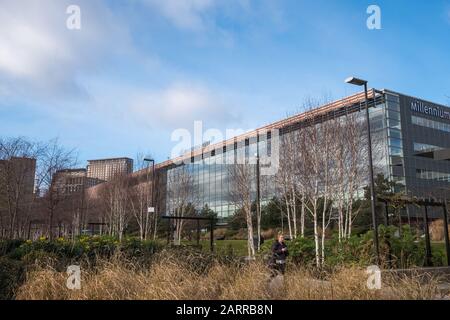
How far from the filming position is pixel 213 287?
7.87 m

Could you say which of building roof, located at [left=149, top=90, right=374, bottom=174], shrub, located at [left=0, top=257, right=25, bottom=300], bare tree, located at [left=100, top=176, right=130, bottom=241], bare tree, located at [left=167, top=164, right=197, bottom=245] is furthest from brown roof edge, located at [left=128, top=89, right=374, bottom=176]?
shrub, located at [left=0, top=257, right=25, bottom=300]

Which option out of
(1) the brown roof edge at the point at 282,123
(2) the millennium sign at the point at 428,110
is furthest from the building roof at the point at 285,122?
(2) the millennium sign at the point at 428,110

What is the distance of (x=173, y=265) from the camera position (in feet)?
30.7

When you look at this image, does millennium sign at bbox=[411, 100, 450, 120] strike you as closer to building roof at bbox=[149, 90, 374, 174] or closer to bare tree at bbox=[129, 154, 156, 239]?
building roof at bbox=[149, 90, 374, 174]

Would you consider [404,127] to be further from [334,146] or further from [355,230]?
[334,146]

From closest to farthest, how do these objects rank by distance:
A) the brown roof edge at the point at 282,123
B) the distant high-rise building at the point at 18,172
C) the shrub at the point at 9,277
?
1. the shrub at the point at 9,277
2. the brown roof edge at the point at 282,123
3. the distant high-rise building at the point at 18,172

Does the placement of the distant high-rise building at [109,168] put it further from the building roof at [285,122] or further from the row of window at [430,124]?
the row of window at [430,124]

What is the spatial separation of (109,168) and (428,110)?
43502 mm

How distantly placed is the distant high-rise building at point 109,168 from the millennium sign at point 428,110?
124 feet

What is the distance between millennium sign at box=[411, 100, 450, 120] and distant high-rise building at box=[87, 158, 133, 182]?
3792 centimetres

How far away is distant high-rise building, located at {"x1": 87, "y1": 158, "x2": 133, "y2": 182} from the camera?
40.0 m

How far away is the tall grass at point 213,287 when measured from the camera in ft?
23.4

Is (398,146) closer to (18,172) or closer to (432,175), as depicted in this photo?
(432,175)
